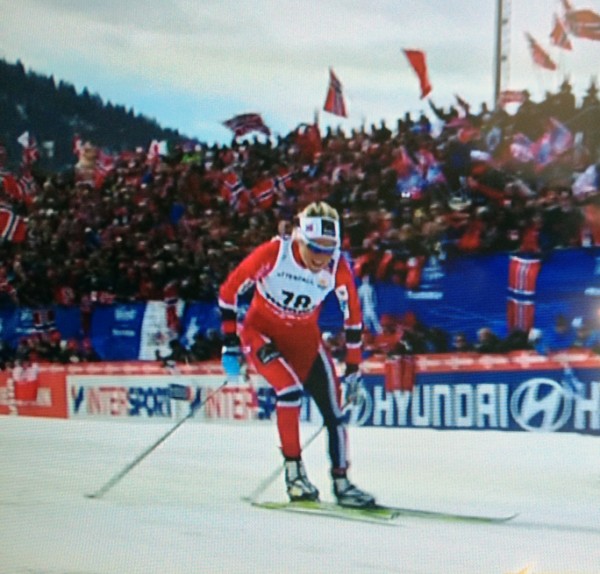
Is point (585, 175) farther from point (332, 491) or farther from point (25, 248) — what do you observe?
point (25, 248)

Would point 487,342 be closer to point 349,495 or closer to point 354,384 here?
point 354,384

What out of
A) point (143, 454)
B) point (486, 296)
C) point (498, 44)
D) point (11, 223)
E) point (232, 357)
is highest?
point (498, 44)

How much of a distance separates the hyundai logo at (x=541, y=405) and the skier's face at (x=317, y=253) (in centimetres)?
61

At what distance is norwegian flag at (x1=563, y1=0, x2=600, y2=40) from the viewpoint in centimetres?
226

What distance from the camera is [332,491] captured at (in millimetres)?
2434

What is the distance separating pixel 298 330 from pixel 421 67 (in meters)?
0.78

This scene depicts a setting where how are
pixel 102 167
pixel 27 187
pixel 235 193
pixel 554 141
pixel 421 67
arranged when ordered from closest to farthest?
1. pixel 554 141
2. pixel 421 67
3. pixel 235 193
4. pixel 102 167
5. pixel 27 187

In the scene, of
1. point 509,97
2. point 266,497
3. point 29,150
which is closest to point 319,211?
point 509,97

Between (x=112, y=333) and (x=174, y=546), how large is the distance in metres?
0.64

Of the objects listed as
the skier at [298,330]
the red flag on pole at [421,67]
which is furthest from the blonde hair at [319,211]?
the red flag on pole at [421,67]

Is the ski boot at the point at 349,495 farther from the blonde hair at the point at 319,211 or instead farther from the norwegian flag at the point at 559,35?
the norwegian flag at the point at 559,35

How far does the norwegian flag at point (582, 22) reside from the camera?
226cm

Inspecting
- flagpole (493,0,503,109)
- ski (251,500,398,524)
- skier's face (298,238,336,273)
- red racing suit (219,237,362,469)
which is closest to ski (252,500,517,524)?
ski (251,500,398,524)

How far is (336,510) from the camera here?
95.3 inches
